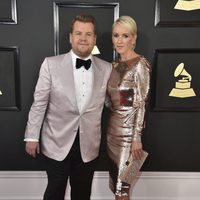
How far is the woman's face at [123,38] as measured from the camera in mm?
1873

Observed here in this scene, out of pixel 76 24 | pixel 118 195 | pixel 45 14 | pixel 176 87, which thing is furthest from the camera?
pixel 176 87

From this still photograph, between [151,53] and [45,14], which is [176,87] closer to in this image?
[151,53]

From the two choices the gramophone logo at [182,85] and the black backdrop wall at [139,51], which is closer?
the black backdrop wall at [139,51]

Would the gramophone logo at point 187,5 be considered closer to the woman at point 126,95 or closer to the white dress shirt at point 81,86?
the woman at point 126,95

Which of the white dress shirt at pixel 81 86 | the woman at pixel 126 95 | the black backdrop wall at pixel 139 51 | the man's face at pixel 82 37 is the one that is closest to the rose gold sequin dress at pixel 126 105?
the woman at pixel 126 95

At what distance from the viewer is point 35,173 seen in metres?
2.49

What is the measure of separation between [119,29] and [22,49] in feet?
2.79

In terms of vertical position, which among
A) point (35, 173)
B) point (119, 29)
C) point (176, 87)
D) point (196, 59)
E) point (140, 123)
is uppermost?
point (119, 29)

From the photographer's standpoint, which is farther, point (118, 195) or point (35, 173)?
point (35, 173)

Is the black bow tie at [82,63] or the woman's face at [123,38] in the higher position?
the woman's face at [123,38]

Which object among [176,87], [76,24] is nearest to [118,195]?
[176,87]

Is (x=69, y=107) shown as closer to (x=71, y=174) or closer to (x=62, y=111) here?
(x=62, y=111)

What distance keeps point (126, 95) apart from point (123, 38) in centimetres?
37

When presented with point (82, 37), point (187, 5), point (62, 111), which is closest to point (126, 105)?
point (62, 111)
